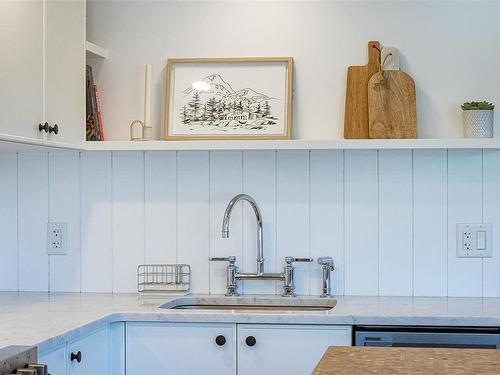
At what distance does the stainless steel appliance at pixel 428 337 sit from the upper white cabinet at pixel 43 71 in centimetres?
125

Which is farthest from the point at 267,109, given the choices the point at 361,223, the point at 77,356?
the point at 77,356

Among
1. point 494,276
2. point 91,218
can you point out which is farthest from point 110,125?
point 494,276

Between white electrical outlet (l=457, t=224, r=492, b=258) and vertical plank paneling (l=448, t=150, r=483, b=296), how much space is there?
0.02 metres

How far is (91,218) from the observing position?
3.44 metres

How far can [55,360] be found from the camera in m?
2.40

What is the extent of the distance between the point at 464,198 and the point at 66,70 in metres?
1.56

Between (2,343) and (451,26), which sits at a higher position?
(451,26)

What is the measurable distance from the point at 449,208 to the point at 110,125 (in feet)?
4.53

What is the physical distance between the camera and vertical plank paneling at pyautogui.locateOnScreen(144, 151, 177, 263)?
11.1 ft

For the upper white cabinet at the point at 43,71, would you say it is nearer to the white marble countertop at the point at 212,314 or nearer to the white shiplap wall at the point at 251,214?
the white shiplap wall at the point at 251,214

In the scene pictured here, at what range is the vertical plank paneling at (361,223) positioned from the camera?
3301mm

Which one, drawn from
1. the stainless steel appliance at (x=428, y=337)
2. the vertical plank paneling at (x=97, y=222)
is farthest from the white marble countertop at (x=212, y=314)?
the vertical plank paneling at (x=97, y=222)

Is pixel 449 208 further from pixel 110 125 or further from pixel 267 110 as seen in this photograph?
pixel 110 125

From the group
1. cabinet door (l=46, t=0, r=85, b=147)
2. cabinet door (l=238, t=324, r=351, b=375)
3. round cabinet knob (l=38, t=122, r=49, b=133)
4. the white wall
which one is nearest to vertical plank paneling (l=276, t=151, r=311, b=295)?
the white wall
